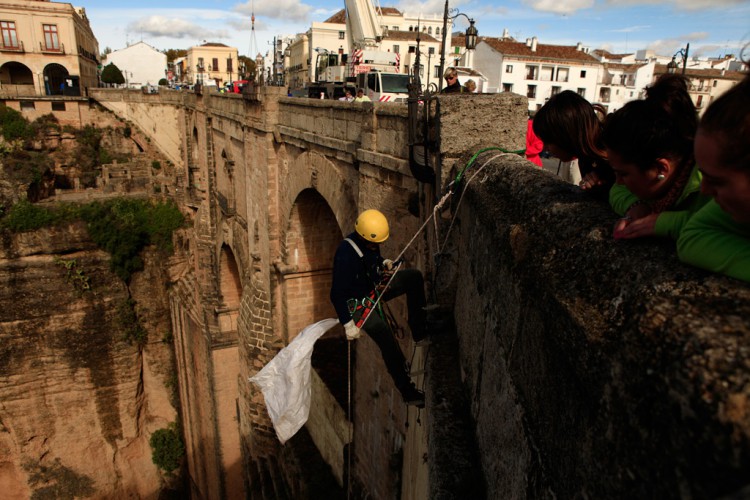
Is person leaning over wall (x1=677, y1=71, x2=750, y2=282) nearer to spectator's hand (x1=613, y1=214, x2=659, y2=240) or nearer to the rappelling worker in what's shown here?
spectator's hand (x1=613, y1=214, x2=659, y2=240)

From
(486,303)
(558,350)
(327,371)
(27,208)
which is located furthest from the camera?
(27,208)

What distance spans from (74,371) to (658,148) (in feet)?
72.0

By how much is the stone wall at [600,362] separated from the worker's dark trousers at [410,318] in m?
2.11

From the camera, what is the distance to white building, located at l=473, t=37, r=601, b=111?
34.5 m

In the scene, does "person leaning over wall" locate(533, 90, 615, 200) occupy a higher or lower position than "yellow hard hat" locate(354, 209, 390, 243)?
higher

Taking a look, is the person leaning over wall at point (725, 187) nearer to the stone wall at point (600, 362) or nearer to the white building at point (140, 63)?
the stone wall at point (600, 362)

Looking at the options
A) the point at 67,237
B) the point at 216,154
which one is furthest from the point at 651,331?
the point at 67,237

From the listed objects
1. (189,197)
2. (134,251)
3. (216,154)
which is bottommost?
(134,251)

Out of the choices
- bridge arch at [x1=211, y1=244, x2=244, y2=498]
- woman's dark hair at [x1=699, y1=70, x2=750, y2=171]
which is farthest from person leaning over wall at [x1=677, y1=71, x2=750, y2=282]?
bridge arch at [x1=211, y1=244, x2=244, y2=498]

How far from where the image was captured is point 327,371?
36.0ft

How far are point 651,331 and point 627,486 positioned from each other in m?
0.35

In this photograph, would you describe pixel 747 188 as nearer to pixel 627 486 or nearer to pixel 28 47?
pixel 627 486

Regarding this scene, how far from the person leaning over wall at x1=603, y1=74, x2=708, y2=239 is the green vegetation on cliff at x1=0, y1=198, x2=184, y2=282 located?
832 inches

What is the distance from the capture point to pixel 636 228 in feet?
5.21
